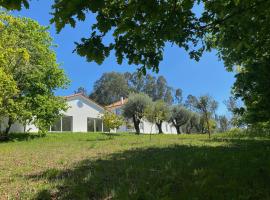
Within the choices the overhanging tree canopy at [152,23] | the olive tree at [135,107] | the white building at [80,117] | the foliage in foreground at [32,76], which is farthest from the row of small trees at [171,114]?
the overhanging tree canopy at [152,23]

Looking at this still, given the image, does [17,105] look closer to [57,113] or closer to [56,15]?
[57,113]

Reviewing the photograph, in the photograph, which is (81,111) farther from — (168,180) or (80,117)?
(168,180)

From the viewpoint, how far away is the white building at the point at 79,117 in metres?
46.6

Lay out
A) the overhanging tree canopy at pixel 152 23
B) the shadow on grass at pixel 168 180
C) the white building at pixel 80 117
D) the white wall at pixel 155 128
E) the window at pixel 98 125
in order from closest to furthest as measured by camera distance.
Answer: the overhanging tree canopy at pixel 152 23 → the shadow on grass at pixel 168 180 → the white building at pixel 80 117 → the window at pixel 98 125 → the white wall at pixel 155 128

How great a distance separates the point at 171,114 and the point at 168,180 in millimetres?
51884

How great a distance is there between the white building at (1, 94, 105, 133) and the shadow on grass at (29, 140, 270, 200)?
35355 millimetres

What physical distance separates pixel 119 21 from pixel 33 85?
2881 cm

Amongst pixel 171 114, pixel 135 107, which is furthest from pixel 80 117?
pixel 171 114

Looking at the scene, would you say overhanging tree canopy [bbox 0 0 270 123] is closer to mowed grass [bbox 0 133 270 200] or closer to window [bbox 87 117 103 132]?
mowed grass [bbox 0 133 270 200]

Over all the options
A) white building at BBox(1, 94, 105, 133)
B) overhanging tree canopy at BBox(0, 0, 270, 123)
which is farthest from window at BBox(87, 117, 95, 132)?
overhanging tree canopy at BBox(0, 0, 270, 123)

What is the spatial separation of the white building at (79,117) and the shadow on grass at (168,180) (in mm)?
35355

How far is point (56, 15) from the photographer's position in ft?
15.6

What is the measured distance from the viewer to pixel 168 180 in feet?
27.6

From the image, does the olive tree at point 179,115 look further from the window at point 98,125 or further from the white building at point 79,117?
the white building at point 79,117
